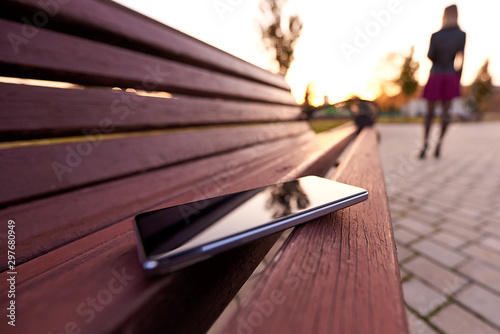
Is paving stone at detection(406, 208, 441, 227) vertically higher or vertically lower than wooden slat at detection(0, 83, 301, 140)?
lower

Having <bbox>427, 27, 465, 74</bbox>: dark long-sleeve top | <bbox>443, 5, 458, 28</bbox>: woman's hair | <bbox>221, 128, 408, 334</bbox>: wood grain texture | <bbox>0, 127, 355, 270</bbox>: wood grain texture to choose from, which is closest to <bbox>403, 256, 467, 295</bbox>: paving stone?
<bbox>0, 127, 355, 270</bbox>: wood grain texture

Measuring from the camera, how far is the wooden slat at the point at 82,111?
588 mm

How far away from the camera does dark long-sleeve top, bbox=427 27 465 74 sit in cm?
381

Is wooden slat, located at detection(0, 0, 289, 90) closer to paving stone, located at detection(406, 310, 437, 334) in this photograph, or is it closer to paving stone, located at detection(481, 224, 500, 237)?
paving stone, located at detection(406, 310, 437, 334)

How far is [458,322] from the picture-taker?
3.56 feet

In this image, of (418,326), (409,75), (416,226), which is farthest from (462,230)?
(409,75)

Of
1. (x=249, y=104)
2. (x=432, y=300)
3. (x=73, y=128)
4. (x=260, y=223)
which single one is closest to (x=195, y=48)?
(x=249, y=104)

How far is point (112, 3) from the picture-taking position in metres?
0.87

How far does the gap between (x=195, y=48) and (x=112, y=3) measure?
0.44 meters

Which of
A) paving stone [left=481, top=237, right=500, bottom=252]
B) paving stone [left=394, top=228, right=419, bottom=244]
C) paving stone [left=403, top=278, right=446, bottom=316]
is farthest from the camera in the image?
paving stone [left=394, top=228, right=419, bottom=244]

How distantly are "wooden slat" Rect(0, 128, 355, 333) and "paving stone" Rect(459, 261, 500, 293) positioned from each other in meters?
1.61

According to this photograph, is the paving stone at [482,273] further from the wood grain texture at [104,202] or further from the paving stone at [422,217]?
the wood grain texture at [104,202]

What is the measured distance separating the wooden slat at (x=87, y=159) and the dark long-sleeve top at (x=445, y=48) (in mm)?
4671

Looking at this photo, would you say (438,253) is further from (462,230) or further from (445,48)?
(445,48)
